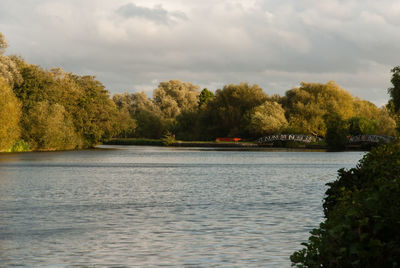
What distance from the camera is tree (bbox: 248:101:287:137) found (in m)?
119

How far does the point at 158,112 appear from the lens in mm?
149250

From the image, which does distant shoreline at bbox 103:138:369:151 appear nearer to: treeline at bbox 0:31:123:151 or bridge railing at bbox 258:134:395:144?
bridge railing at bbox 258:134:395:144

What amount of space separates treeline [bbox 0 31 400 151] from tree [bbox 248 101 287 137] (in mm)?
179

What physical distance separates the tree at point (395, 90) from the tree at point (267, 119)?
41455mm

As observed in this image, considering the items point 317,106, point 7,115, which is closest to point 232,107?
point 317,106

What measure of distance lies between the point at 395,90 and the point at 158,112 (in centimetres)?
8007

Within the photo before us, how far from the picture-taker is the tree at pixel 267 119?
389ft

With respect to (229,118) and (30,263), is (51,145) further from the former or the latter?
(30,263)

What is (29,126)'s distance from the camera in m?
82.1

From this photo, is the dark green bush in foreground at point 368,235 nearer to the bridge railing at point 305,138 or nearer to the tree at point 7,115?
the tree at point 7,115

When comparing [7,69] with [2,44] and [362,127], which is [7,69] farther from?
[362,127]

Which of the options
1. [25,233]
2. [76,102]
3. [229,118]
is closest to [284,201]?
[25,233]

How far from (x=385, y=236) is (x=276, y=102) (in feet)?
386

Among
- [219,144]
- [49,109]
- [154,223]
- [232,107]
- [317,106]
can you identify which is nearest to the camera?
[154,223]
